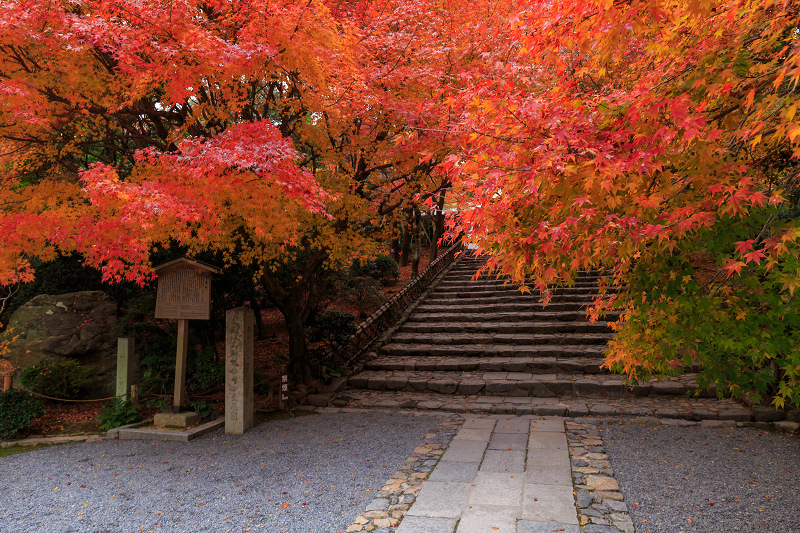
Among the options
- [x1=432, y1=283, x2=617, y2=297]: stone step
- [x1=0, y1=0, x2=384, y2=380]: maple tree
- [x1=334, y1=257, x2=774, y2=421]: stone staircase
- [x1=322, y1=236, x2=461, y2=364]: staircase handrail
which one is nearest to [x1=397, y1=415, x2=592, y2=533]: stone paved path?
[x1=334, y1=257, x2=774, y2=421]: stone staircase

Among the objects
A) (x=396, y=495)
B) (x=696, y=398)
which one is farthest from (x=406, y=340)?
(x=396, y=495)

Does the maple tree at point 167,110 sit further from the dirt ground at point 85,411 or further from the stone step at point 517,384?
the stone step at point 517,384

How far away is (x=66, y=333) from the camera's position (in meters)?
8.60

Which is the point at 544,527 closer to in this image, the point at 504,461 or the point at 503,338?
the point at 504,461

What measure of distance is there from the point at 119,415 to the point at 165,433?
1.14 metres

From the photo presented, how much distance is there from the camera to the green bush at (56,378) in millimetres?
7855

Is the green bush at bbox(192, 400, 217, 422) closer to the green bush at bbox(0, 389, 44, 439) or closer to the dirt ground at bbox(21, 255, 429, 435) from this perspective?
the dirt ground at bbox(21, 255, 429, 435)

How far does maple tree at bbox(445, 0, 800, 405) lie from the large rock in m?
7.79

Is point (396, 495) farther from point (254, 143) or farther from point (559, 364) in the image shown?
point (559, 364)

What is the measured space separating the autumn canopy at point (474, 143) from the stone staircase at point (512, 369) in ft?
4.92

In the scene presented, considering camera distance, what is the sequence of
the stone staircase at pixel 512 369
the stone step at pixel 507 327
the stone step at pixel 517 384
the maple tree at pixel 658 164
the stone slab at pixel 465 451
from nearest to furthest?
1. the maple tree at pixel 658 164
2. the stone slab at pixel 465 451
3. the stone staircase at pixel 512 369
4. the stone step at pixel 517 384
5. the stone step at pixel 507 327

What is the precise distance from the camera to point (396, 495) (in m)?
4.63

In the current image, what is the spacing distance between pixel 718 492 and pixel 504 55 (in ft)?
22.1

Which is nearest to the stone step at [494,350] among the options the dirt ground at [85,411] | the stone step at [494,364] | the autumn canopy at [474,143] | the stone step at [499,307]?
the stone step at [494,364]
